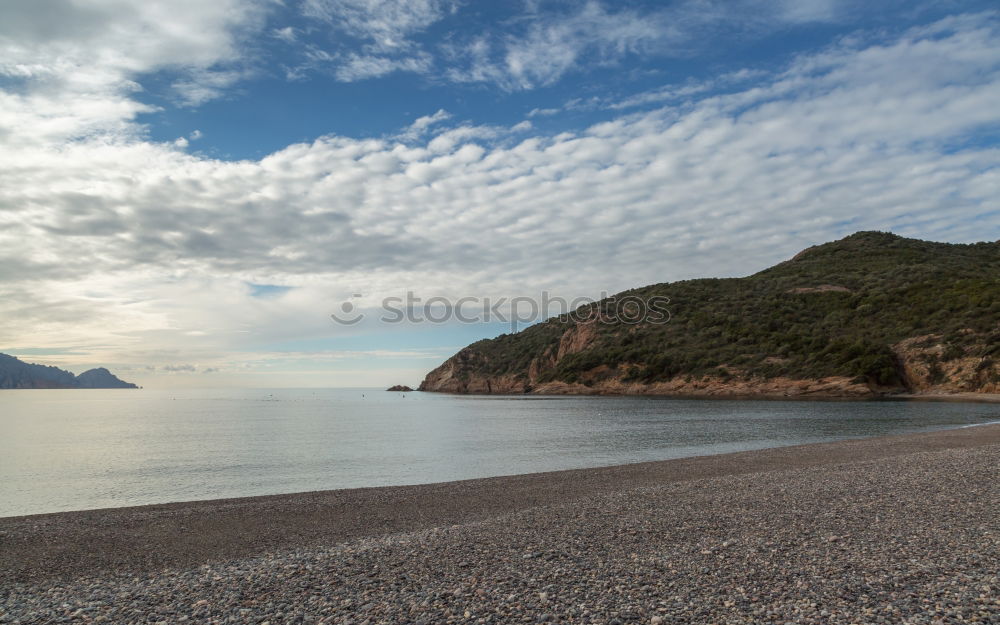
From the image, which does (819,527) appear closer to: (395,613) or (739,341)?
(395,613)

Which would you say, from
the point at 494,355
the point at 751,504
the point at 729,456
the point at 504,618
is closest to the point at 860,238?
the point at 494,355

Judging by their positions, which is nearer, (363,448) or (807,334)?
(363,448)

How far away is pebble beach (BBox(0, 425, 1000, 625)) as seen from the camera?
6.67 m

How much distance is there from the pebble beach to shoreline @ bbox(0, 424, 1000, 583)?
81 mm

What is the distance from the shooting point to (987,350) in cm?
6303

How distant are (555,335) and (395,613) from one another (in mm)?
117853

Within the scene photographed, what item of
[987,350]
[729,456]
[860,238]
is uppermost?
[860,238]

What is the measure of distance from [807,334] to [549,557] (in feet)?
274

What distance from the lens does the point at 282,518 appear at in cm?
1416

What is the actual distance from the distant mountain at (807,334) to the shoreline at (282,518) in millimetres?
55482

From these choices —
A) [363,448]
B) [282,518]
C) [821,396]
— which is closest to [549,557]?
[282,518]

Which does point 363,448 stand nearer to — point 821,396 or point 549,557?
point 549,557

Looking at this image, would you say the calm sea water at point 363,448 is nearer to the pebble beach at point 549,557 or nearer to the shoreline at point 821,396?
the pebble beach at point 549,557

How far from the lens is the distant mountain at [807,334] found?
68812mm
